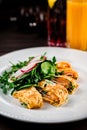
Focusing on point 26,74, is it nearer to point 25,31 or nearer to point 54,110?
point 54,110

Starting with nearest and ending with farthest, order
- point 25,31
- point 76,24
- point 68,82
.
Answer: point 68,82, point 76,24, point 25,31

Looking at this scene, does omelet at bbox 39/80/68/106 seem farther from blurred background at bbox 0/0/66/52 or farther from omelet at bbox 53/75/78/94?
blurred background at bbox 0/0/66/52

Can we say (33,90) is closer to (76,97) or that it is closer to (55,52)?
(76,97)

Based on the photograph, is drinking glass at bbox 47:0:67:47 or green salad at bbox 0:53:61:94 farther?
drinking glass at bbox 47:0:67:47

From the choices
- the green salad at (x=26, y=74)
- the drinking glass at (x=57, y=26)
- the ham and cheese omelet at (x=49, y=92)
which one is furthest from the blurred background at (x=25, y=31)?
the ham and cheese omelet at (x=49, y=92)

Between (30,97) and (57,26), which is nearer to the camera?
(30,97)

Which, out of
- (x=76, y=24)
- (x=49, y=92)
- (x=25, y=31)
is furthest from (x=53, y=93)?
(x=25, y=31)

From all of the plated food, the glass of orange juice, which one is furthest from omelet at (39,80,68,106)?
the glass of orange juice
